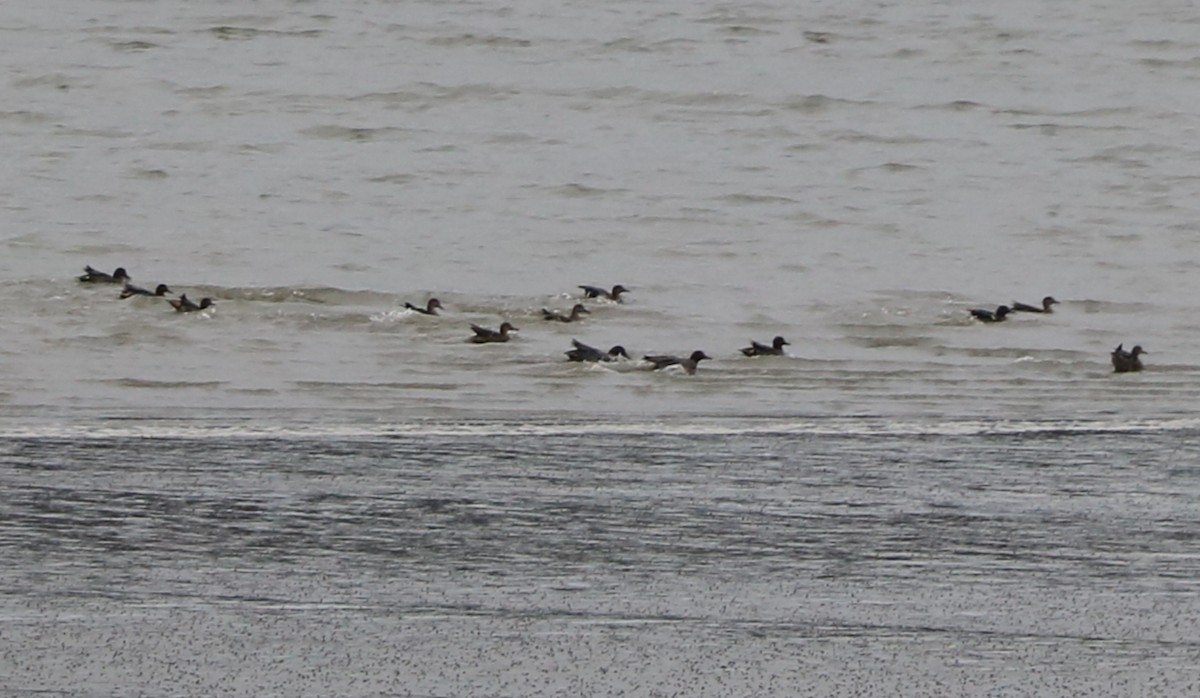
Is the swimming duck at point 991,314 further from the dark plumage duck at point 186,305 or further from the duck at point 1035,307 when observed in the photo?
the dark plumage duck at point 186,305

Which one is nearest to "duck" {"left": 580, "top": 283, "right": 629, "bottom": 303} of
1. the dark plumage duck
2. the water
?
the water

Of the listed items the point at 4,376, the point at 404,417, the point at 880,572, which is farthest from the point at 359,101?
the point at 880,572

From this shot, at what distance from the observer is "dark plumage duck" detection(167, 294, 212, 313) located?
16125 mm

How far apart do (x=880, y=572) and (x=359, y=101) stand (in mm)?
19364

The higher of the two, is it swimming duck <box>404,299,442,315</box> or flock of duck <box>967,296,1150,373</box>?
flock of duck <box>967,296,1150,373</box>

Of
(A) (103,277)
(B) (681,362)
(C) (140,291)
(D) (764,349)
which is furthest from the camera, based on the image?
(A) (103,277)

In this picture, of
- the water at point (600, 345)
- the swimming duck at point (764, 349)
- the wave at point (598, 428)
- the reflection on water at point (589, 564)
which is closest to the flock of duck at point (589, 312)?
the swimming duck at point (764, 349)

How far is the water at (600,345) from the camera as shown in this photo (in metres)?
7.20

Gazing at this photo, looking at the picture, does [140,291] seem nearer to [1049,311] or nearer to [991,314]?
[991,314]

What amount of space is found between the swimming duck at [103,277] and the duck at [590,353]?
4078 millimetres

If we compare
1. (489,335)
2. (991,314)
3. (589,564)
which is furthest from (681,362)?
(589,564)

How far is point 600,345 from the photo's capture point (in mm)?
15445

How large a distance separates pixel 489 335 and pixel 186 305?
2307 millimetres

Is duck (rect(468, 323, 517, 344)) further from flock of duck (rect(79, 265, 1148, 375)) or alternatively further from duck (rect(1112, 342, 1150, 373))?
duck (rect(1112, 342, 1150, 373))
